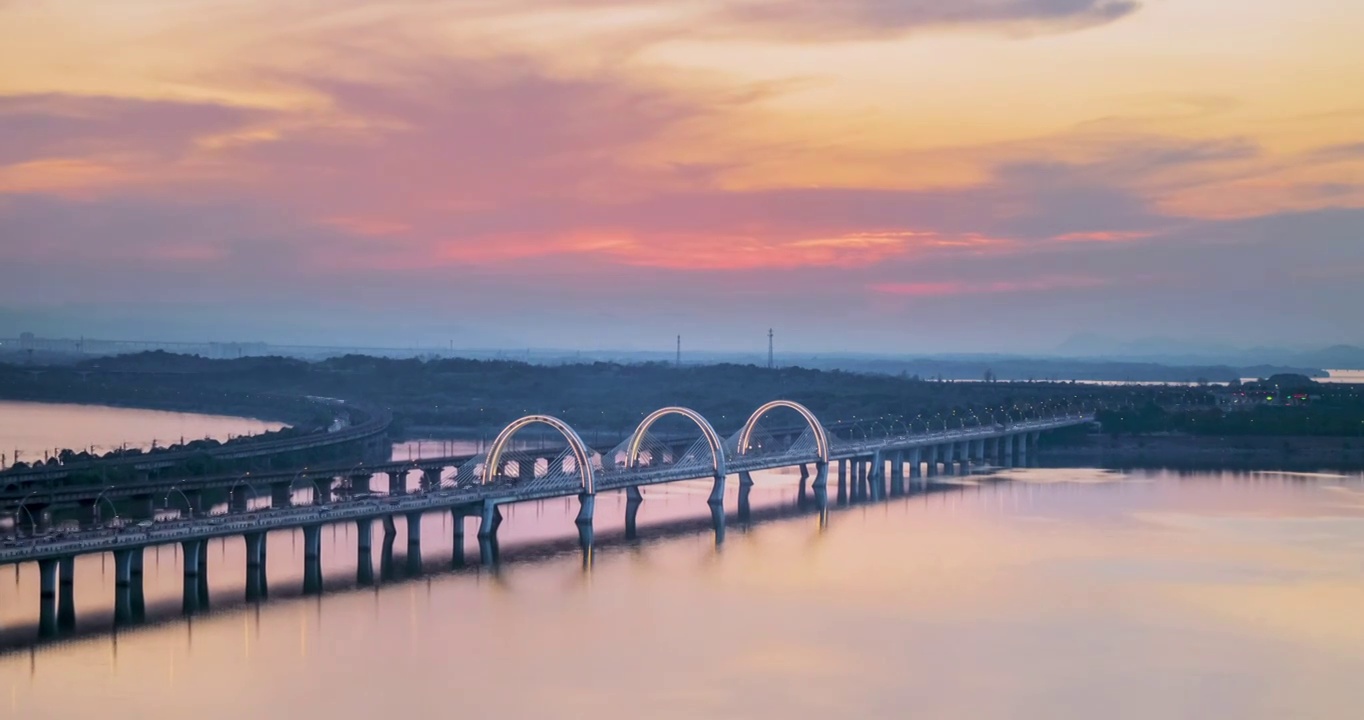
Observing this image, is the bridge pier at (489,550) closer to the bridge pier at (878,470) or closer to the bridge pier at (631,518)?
the bridge pier at (631,518)

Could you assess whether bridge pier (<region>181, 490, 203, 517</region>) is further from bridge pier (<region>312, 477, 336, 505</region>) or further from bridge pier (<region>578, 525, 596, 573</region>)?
bridge pier (<region>578, 525, 596, 573</region>)

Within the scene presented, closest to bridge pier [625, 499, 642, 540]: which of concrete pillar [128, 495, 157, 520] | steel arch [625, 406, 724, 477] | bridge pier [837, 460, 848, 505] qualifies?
steel arch [625, 406, 724, 477]

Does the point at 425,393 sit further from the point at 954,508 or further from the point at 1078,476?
the point at 954,508

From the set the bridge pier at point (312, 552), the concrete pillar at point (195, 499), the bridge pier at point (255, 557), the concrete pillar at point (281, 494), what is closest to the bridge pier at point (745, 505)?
the concrete pillar at point (281, 494)

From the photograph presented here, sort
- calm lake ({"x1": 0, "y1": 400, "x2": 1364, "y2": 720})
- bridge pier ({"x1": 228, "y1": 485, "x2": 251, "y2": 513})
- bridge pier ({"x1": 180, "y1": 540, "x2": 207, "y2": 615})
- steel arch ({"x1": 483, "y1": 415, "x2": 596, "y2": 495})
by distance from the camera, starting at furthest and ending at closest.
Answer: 1. bridge pier ({"x1": 228, "y1": 485, "x2": 251, "y2": 513})
2. steel arch ({"x1": 483, "y1": 415, "x2": 596, "y2": 495})
3. bridge pier ({"x1": 180, "y1": 540, "x2": 207, "y2": 615})
4. calm lake ({"x1": 0, "y1": 400, "x2": 1364, "y2": 720})

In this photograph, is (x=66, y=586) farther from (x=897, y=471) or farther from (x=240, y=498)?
(x=897, y=471)

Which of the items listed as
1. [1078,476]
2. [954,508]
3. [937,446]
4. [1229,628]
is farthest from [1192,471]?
[1229,628]

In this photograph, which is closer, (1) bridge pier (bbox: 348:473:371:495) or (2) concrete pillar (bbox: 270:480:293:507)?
(2) concrete pillar (bbox: 270:480:293:507)

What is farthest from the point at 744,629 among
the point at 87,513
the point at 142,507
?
the point at 142,507
